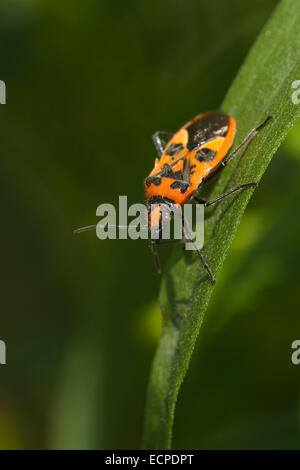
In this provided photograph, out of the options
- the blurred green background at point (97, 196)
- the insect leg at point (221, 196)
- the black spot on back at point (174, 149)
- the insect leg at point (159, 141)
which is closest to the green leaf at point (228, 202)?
the insect leg at point (221, 196)

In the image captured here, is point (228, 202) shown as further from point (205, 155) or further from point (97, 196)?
point (97, 196)

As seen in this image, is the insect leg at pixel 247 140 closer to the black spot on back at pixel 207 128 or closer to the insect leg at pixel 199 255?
the black spot on back at pixel 207 128

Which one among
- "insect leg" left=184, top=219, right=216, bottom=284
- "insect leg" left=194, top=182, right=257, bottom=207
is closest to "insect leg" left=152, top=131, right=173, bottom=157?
"insect leg" left=194, top=182, right=257, bottom=207

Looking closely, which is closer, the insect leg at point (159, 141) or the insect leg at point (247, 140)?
the insect leg at point (247, 140)

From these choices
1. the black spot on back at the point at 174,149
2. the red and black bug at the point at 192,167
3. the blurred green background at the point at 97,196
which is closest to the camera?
the red and black bug at the point at 192,167

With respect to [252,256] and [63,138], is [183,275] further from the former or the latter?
[63,138]

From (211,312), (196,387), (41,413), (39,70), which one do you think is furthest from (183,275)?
(39,70)
